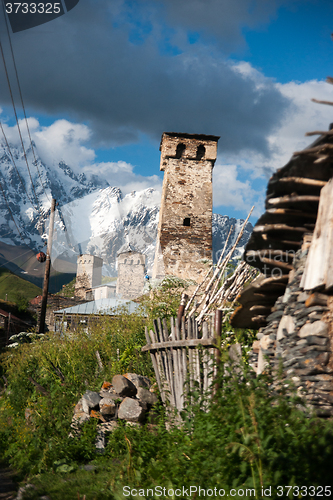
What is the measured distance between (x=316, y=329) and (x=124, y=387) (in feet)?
12.9

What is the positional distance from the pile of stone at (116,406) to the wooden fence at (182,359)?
43cm

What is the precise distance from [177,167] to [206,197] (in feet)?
5.68

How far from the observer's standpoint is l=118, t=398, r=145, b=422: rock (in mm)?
5801

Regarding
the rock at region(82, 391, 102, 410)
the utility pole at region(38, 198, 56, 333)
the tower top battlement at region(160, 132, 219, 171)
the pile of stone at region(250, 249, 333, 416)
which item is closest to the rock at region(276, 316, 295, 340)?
the pile of stone at region(250, 249, 333, 416)

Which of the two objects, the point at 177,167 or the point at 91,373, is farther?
the point at 177,167

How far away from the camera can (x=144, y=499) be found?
342cm

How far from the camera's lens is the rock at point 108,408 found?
613cm

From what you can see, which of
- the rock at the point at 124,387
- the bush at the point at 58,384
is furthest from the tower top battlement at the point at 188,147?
Answer: the rock at the point at 124,387

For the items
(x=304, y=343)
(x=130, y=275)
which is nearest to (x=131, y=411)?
(x=304, y=343)

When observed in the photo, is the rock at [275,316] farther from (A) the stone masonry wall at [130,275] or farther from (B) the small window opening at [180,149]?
(A) the stone masonry wall at [130,275]

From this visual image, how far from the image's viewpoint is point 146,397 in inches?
245

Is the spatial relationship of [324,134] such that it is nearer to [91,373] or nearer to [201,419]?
[201,419]

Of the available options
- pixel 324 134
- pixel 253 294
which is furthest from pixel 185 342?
pixel 324 134

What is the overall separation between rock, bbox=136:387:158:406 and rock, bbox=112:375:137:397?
5.0 inches
